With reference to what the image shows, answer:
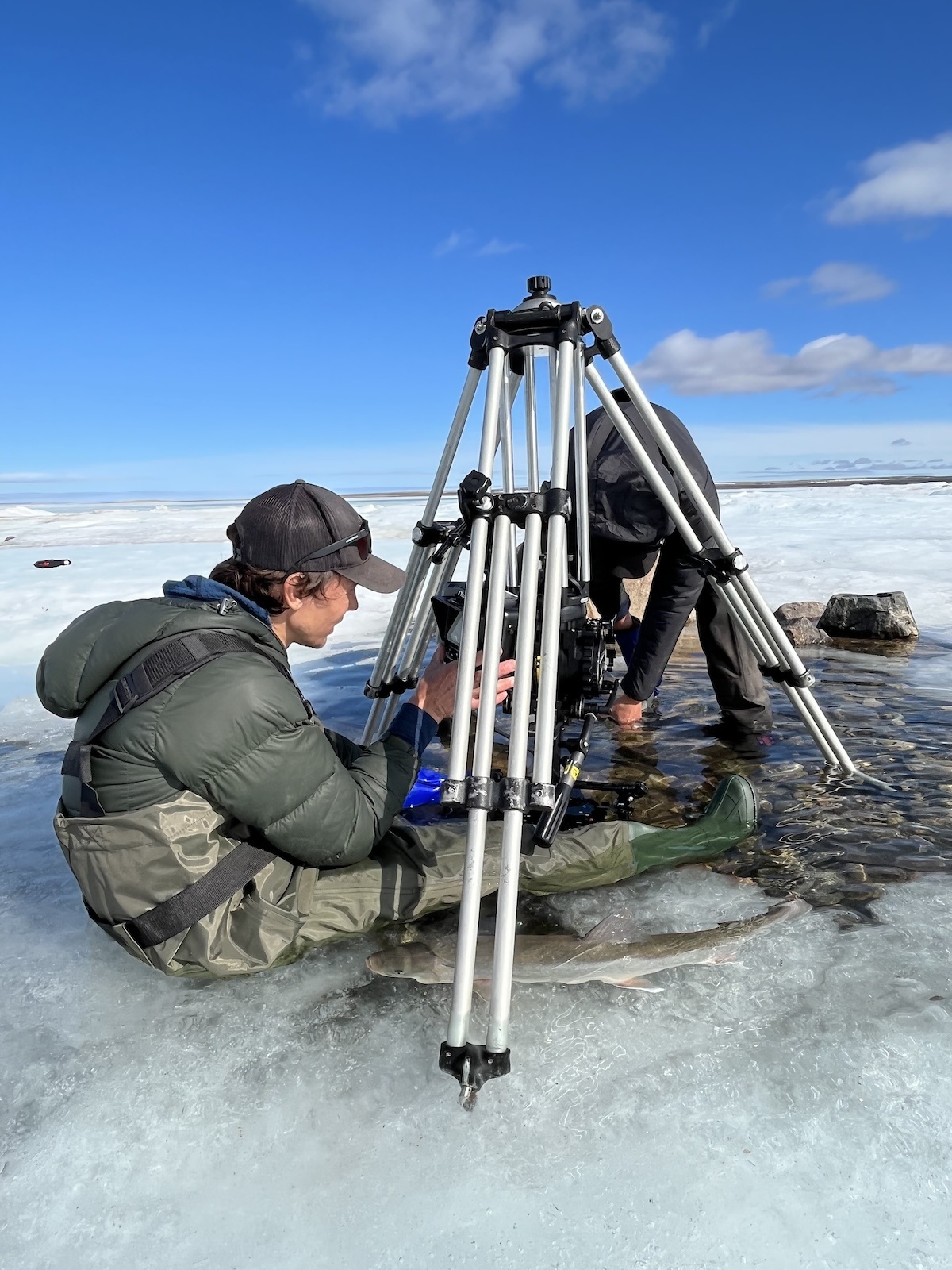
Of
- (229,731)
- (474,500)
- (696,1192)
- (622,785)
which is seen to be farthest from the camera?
(622,785)

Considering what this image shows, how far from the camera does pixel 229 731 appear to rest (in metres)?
2.33

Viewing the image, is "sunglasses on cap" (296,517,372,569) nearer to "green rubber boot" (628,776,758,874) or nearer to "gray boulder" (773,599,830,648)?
"green rubber boot" (628,776,758,874)

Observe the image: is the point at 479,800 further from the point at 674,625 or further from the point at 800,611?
the point at 800,611

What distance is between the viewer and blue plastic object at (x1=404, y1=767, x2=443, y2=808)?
163 inches

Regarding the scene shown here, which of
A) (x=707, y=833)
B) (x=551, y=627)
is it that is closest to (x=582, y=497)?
(x=551, y=627)

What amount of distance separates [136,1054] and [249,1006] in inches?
13.9

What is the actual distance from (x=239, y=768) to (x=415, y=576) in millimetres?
1547

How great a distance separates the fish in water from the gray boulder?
17.7ft

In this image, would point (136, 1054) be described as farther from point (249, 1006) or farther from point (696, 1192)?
point (696, 1192)

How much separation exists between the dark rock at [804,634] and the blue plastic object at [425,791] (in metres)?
4.87

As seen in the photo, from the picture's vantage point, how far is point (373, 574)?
9.54 ft

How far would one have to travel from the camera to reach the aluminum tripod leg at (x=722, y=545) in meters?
3.18

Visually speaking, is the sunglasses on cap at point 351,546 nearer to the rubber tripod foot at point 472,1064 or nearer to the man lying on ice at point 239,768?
the man lying on ice at point 239,768

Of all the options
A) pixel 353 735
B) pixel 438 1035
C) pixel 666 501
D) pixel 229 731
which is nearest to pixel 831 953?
pixel 438 1035
